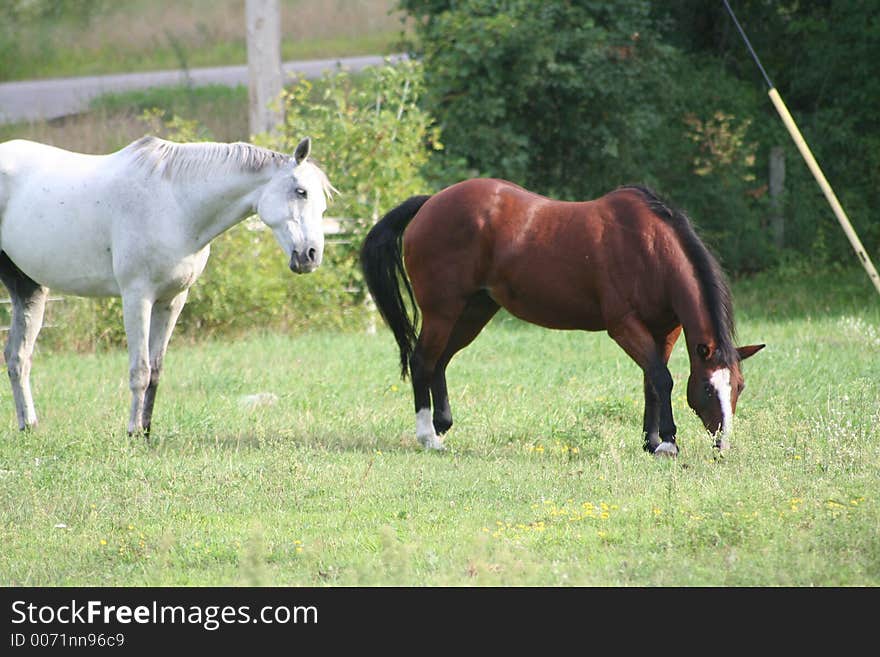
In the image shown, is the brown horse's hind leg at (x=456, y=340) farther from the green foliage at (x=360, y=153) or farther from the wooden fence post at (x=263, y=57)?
the wooden fence post at (x=263, y=57)

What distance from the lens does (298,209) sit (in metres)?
7.81

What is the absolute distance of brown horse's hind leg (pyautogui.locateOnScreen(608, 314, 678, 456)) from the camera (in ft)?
24.8

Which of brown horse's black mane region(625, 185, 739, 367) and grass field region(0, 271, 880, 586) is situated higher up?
brown horse's black mane region(625, 185, 739, 367)

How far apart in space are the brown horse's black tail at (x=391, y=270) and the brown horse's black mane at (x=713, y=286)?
1.80 metres

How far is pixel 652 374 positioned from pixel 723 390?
0.49 m

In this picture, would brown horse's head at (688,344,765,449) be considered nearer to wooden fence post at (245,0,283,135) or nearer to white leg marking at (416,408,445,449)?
white leg marking at (416,408,445,449)

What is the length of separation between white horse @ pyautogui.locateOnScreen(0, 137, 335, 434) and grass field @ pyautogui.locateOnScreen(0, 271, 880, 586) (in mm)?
848

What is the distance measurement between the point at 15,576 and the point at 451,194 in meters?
3.87

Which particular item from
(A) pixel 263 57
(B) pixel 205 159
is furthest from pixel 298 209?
(A) pixel 263 57

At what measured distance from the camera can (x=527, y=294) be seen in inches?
316

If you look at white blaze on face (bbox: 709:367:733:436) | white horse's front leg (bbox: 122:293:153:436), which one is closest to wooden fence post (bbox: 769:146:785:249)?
white blaze on face (bbox: 709:367:733:436)

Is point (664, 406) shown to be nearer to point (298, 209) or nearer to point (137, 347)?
point (298, 209)

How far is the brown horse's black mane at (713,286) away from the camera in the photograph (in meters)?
7.29

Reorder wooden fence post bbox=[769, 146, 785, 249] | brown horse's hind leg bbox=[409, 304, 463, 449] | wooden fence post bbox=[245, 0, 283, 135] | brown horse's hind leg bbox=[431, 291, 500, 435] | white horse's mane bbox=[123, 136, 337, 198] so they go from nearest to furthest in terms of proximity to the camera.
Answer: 1. white horse's mane bbox=[123, 136, 337, 198]
2. brown horse's hind leg bbox=[409, 304, 463, 449]
3. brown horse's hind leg bbox=[431, 291, 500, 435]
4. wooden fence post bbox=[245, 0, 283, 135]
5. wooden fence post bbox=[769, 146, 785, 249]
